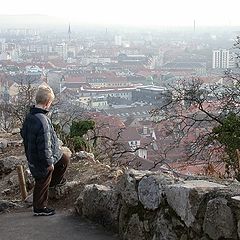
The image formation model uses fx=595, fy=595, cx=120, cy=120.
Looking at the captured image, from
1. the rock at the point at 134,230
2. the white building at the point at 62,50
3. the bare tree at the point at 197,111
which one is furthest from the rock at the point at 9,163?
the white building at the point at 62,50

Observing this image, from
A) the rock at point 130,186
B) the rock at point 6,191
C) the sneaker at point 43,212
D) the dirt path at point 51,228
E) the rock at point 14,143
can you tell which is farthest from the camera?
the rock at point 14,143

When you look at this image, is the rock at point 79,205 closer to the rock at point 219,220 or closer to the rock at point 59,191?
the rock at point 59,191

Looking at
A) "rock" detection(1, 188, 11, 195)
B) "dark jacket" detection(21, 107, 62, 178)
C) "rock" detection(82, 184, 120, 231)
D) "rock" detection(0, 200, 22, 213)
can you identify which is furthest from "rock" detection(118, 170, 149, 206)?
"rock" detection(1, 188, 11, 195)

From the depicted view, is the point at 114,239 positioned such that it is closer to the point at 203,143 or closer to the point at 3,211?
the point at 3,211

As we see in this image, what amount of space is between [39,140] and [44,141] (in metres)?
0.05

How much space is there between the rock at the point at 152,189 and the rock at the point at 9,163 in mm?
4492

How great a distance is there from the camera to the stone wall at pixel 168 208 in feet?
13.7

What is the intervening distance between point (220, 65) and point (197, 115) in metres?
57.9

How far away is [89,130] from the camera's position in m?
12.5

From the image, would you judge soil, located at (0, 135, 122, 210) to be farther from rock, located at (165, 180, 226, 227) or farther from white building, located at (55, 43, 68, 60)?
white building, located at (55, 43, 68, 60)

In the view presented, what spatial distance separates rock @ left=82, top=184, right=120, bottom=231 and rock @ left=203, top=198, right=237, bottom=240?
138 centimetres

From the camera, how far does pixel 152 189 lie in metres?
4.88

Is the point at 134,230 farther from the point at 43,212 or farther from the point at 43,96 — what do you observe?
the point at 43,96

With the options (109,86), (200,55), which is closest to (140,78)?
(109,86)
